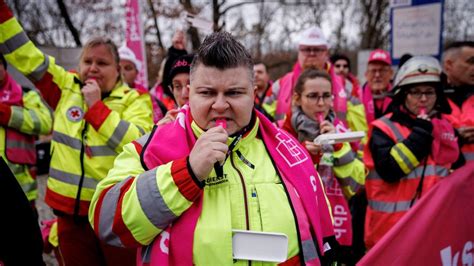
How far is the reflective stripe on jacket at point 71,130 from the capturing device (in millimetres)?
2744

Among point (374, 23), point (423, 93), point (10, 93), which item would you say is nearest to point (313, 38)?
point (423, 93)

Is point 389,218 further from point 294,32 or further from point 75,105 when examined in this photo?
point 294,32

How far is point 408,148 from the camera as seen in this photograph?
314 cm

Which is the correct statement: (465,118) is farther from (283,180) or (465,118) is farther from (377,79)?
(283,180)

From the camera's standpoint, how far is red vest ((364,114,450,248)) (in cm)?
321

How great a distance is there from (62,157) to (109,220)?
4.79 feet

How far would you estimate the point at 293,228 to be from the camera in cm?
167

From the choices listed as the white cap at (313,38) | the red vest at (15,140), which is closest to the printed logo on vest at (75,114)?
the red vest at (15,140)

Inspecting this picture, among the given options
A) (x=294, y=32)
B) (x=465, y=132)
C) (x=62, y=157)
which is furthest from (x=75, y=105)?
(x=294, y=32)

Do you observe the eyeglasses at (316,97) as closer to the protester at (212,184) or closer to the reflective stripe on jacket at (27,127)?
the protester at (212,184)

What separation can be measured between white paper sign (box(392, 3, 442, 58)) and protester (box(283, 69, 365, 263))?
3.63 meters

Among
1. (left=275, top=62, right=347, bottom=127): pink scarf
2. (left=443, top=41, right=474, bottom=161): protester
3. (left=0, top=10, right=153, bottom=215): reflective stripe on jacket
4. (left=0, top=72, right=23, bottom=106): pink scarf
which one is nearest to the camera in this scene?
(left=0, top=10, right=153, bottom=215): reflective stripe on jacket

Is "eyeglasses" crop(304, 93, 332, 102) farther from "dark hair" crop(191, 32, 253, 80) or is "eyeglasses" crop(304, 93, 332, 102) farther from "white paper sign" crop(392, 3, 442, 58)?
"white paper sign" crop(392, 3, 442, 58)

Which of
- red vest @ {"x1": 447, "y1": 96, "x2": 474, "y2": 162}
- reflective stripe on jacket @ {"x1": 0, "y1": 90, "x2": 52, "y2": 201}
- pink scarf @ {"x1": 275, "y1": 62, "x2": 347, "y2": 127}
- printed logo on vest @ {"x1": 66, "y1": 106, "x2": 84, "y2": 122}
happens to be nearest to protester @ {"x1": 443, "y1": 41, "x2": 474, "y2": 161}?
red vest @ {"x1": 447, "y1": 96, "x2": 474, "y2": 162}
